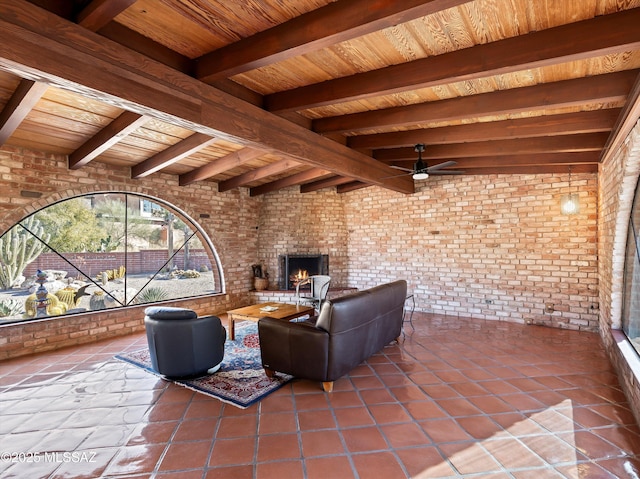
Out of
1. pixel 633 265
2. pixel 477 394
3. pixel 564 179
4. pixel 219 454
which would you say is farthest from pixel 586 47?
pixel 564 179

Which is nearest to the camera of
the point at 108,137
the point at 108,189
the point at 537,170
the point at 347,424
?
the point at 347,424

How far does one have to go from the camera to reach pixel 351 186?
23.7ft

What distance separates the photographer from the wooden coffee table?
14.1 feet

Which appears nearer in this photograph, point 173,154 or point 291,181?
point 173,154

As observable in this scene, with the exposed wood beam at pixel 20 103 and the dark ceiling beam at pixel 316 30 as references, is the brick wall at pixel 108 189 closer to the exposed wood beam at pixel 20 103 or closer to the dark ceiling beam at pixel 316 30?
the exposed wood beam at pixel 20 103

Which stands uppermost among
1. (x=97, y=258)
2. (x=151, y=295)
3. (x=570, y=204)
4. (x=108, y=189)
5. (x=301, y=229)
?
(x=108, y=189)

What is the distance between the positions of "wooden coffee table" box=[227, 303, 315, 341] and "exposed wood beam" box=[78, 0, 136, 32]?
329cm

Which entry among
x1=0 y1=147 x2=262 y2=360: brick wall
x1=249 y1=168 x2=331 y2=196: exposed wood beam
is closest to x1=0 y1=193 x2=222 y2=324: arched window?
x1=0 y1=147 x2=262 y2=360: brick wall

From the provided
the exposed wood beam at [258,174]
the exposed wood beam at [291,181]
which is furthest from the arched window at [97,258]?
the exposed wood beam at [291,181]

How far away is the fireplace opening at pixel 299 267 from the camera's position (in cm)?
709

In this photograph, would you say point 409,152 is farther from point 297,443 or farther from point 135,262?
point 135,262

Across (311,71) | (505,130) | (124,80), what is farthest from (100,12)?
(505,130)

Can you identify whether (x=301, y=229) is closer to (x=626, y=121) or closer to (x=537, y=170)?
(x=537, y=170)

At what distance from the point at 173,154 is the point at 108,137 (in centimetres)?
86
